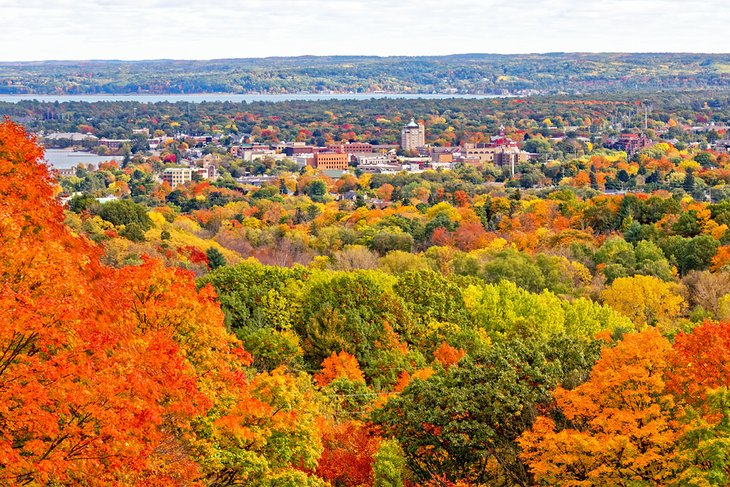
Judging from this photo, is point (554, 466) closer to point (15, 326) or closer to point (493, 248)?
point (15, 326)

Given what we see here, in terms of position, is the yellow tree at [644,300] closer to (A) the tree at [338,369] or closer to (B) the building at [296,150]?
(A) the tree at [338,369]

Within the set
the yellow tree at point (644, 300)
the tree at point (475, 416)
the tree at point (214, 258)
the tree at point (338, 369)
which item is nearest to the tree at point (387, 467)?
the tree at point (475, 416)

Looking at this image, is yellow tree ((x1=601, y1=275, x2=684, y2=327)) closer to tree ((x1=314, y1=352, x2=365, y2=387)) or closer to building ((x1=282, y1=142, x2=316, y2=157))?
tree ((x1=314, y1=352, x2=365, y2=387))

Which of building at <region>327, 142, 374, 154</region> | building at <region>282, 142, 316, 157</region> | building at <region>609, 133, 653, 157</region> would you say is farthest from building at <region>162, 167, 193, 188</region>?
building at <region>609, 133, 653, 157</region>

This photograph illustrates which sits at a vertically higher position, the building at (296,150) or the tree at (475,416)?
the tree at (475,416)

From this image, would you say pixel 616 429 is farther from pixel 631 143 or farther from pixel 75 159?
pixel 75 159

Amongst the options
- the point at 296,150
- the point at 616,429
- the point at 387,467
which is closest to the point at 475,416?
the point at 387,467

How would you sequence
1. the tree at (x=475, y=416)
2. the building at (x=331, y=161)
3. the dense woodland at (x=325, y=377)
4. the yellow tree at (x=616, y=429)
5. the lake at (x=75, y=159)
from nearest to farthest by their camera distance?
1. the dense woodland at (x=325, y=377)
2. the yellow tree at (x=616, y=429)
3. the tree at (x=475, y=416)
4. the building at (x=331, y=161)
5. the lake at (x=75, y=159)

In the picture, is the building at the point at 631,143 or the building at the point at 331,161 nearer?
the building at the point at 331,161
